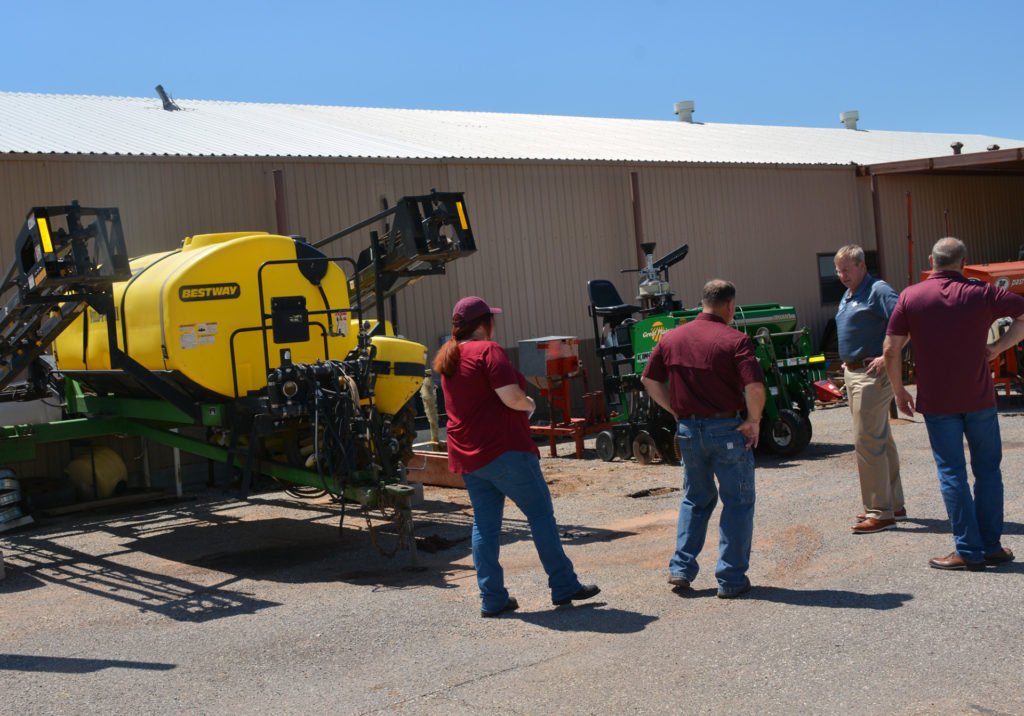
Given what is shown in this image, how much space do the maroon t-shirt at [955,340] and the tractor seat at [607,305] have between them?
23.0 feet

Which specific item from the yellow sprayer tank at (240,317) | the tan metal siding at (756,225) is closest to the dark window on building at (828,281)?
the tan metal siding at (756,225)

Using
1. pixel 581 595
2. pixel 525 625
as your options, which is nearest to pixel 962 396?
pixel 581 595

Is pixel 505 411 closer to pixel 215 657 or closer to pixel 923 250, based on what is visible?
pixel 215 657

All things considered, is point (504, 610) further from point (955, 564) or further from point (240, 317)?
point (240, 317)

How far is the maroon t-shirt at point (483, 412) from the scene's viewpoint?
21.9 feet

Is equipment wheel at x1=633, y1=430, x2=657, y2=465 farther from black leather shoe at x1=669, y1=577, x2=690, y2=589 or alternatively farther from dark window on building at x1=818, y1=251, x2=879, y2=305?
dark window on building at x1=818, y1=251, x2=879, y2=305

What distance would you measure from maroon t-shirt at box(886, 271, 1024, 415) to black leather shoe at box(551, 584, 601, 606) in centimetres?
227

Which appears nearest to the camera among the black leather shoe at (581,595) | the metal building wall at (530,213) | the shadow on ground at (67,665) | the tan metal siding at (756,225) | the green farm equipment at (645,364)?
the shadow on ground at (67,665)

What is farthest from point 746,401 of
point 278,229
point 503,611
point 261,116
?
point 261,116

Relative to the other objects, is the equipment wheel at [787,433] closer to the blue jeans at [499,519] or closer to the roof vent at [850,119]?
the blue jeans at [499,519]

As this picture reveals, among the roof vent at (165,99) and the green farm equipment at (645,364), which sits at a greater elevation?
the roof vent at (165,99)

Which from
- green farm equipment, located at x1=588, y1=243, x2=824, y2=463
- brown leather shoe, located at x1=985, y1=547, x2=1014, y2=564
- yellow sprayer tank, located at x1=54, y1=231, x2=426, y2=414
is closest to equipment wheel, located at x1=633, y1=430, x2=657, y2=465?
green farm equipment, located at x1=588, y1=243, x2=824, y2=463

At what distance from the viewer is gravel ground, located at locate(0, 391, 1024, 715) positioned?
5.20 meters

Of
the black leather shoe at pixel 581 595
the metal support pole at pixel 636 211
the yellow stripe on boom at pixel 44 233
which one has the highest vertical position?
the metal support pole at pixel 636 211
